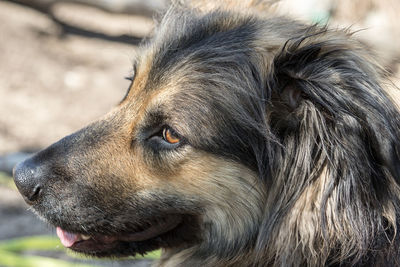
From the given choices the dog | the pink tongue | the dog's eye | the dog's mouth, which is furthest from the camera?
the pink tongue

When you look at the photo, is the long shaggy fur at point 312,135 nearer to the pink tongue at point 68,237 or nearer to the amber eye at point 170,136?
the amber eye at point 170,136

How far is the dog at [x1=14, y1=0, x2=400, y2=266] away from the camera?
2.44 m

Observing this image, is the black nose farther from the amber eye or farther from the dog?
the amber eye

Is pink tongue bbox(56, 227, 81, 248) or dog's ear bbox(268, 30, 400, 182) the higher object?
dog's ear bbox(268, 30, 400, 182)

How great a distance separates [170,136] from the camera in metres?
2.73

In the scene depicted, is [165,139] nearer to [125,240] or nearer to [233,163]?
[233,163]

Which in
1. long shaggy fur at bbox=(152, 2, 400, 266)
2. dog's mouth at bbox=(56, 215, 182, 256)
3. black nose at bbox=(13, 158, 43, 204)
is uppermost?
long shaggy fur at bbox=(152, 2, 400, 266)

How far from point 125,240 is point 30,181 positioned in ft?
1.78

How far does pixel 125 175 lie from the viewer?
109 inches

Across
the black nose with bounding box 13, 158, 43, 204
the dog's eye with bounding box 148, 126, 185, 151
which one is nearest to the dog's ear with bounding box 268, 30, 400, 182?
the dog's eye with bounding box 148, 126, 185, 151

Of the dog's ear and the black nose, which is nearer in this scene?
the dog's ear

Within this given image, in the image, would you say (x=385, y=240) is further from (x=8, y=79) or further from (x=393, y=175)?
(x=8, y=79)

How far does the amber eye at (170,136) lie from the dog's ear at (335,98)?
461 mm

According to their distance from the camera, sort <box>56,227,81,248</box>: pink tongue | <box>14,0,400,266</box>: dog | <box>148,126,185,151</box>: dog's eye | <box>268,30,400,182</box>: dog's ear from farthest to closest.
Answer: <box>56,227,81,248</box>: pink tongue
<box>148,126,185,151</box>: dog's eye
<box>14,0,400,266</box>: dog
<box>268,30,400,182</box>: dog's ear
